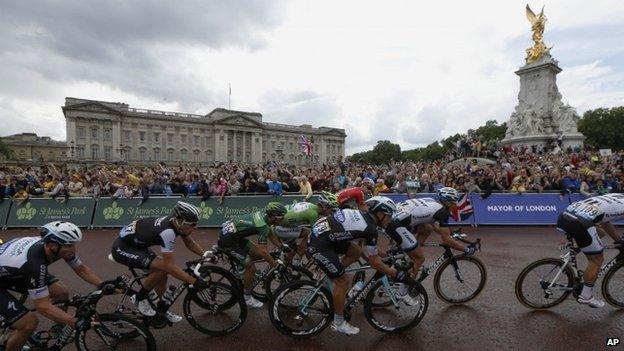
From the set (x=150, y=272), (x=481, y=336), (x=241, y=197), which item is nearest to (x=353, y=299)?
(x=481, y=336)

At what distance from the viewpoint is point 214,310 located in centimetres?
529

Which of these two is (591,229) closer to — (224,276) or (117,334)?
(224,276)

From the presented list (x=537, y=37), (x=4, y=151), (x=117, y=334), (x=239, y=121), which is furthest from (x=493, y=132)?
(x=4, y=151)

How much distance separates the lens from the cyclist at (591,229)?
17.6 feet

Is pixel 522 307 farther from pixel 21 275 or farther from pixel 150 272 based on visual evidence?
pixel 21 275

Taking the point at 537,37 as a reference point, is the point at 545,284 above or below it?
below

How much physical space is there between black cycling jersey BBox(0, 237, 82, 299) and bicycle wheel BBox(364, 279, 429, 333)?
142 inches

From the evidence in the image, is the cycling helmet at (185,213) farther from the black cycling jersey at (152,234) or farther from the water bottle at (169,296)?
the water bottle at (169,296)

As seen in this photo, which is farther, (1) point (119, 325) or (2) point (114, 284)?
(2) point (114, 284)

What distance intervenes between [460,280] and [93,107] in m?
104

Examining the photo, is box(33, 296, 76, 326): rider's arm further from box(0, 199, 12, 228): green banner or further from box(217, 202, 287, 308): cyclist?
box(0, 199, 12, 228): green banner

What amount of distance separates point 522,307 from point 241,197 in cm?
1003

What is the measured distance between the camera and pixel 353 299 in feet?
16.7

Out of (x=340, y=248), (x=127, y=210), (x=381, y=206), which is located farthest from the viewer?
(x=127, y=210)
